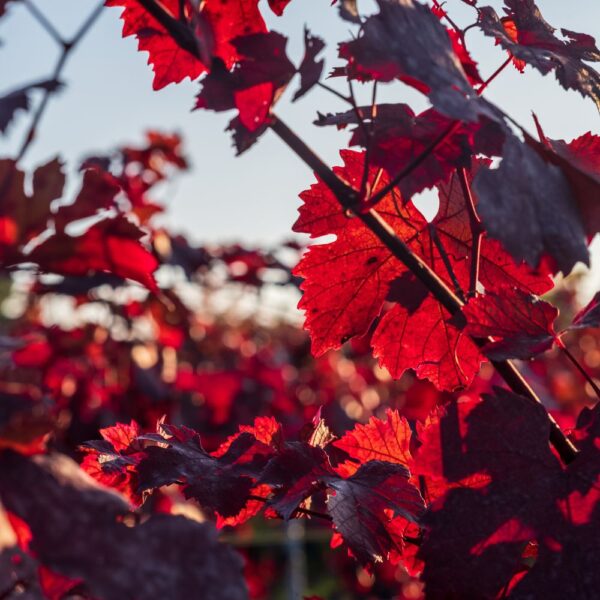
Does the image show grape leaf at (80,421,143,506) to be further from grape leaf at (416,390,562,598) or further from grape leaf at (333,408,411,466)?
grape leaf at (416,390,562,598)

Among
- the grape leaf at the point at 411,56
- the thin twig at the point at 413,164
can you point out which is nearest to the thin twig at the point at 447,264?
the thin twig at the point at 413,164

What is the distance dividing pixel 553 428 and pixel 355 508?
24 cm

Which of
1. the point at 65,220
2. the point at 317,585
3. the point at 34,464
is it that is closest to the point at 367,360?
the point at 317,585

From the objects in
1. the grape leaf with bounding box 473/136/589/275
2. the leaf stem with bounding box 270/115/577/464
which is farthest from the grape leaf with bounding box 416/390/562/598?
the grape leaf with bounding box 473/136/589/275

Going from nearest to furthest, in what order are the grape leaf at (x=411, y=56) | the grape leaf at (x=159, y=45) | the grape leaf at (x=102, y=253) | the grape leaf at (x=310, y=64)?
the grape leaf at (x=411, y=56) < the grape leaf at (x=310, y=64) < the grape leaf at (x=159, y=45) < the grape leaf at (x=102, y=253)

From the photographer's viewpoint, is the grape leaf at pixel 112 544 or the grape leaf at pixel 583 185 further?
the grape leaf at pixel 112 544

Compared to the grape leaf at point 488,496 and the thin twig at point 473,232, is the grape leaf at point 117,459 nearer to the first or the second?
the grape leaf at point 488,496

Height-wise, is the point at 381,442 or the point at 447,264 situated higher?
the point at 447,264

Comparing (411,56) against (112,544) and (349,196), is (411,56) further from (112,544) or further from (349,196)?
(112,544)

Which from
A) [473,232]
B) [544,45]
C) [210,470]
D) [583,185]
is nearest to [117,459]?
[210,470]

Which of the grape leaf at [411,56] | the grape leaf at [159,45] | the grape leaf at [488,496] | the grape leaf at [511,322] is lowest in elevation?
the grape leaf at [488,496]

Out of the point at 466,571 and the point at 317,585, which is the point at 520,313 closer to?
the point at 466,571

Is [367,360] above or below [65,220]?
below

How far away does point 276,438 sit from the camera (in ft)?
3.57
